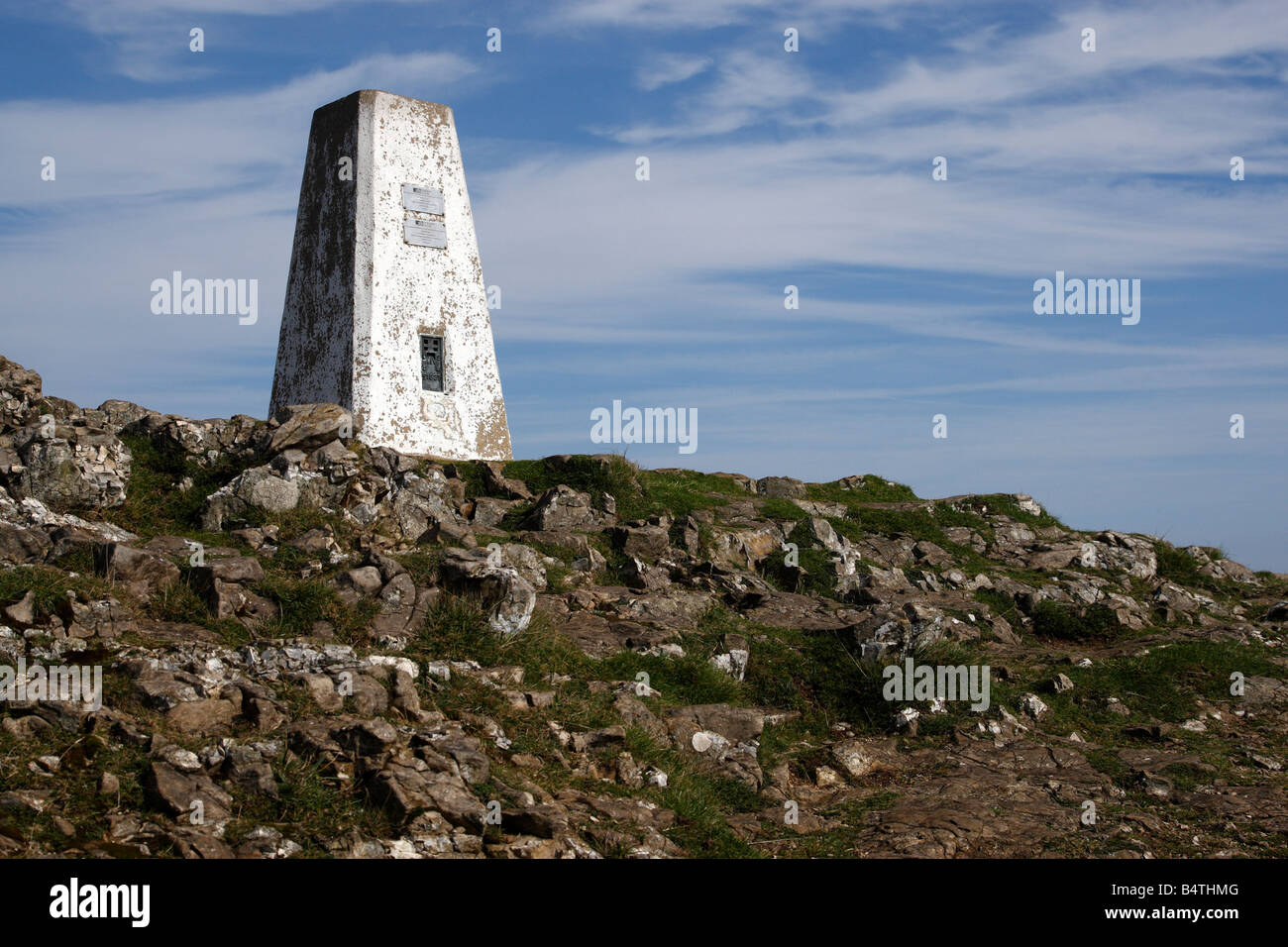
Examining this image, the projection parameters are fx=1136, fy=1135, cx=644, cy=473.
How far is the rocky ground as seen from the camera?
8.02 metres

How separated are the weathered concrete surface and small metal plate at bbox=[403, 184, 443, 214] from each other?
11 cm

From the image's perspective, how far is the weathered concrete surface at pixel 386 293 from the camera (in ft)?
61.8

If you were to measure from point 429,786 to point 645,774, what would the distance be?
2274 mm

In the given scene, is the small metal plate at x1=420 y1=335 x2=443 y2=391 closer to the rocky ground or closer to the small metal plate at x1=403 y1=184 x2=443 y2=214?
the rocky ground

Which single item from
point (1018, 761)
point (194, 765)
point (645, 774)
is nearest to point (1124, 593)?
point (1018, 761)

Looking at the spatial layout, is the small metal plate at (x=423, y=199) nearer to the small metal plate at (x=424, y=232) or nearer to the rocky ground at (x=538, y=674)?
the small metal plate at (x=424, y=232)

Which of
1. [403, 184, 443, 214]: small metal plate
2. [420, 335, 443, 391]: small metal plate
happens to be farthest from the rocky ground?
[403, 184, 443, 214]: small metal plate

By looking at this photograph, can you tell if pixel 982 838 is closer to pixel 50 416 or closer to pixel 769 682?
pixel 769 682

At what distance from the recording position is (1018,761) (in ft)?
39.0

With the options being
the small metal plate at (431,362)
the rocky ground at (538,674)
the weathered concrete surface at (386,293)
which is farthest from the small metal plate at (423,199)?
the rocky ground at (538,674)

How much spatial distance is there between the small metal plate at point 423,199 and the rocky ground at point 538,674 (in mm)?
4576

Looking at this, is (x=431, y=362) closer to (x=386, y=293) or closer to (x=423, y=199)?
(x=386, y=293)

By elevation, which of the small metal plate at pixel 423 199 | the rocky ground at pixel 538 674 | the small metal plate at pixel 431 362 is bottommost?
the rocky ground at pixel 538 674

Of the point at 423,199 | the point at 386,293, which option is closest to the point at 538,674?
the point at 386,293
